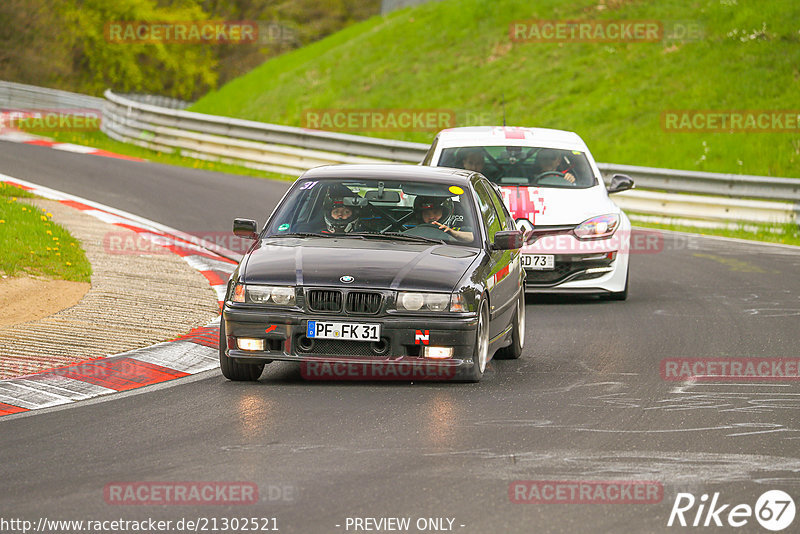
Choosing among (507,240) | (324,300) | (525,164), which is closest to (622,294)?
(525,164)

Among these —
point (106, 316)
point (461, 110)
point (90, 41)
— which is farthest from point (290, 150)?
point (90, 41)

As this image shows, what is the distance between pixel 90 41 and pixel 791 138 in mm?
31896

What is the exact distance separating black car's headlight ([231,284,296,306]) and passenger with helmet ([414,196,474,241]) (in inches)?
59.1

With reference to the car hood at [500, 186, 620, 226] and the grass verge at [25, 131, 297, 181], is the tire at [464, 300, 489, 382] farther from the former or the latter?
the grass verge at [25, 131, 297, 181]

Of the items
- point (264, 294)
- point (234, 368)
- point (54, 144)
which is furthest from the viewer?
point (54, 144)

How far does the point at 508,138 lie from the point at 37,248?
16.9 feet

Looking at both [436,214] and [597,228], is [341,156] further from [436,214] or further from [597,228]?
[436,214]

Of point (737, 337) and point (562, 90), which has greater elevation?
point (562, 90)

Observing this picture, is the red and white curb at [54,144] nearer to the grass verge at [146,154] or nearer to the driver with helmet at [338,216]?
the grass verge at [146,154]

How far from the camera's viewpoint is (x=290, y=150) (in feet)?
86.4

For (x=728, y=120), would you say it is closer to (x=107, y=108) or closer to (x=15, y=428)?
(x=107, y=108)

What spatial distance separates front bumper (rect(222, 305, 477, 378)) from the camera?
27.8ft

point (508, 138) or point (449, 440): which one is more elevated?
point (508, 138)

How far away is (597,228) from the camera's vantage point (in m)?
13.3
